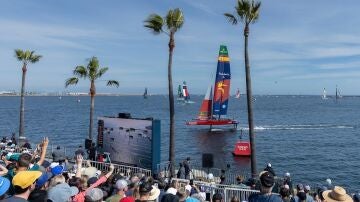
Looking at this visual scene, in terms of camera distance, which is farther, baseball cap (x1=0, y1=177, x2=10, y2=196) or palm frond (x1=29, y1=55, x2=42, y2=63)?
palm frond (x1=29, y1=55, x2=42, y2=63)

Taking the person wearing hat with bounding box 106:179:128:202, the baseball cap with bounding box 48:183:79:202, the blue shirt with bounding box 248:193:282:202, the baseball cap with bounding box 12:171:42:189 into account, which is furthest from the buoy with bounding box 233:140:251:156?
the baseball cap with bounding box 12:171:42:189

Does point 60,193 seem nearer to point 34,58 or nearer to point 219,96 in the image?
point 34,58

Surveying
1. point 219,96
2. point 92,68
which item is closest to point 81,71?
point 92,68

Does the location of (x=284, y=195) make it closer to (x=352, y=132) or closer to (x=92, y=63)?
(x=92, y=63)

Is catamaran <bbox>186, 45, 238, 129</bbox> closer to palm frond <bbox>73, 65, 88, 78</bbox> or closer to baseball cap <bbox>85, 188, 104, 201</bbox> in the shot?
palm frond <bbox>73, 65, 88, 78</bbox>

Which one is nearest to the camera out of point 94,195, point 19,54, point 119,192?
point 94,195

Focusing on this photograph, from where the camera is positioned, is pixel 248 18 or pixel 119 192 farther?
pixel 248 18

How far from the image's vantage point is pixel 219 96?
79.6 meters

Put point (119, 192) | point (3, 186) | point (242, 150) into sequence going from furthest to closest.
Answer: point (242, 150)
point (119, 192)
point (3, 186)

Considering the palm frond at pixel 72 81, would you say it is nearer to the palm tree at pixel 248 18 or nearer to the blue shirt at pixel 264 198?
the palm tree at pixel 248 18

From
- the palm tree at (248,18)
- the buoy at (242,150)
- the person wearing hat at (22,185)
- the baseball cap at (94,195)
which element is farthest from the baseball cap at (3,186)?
the buoy at (242,150)

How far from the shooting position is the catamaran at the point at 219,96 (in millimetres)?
76125

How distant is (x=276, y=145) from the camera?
63344 millimetres

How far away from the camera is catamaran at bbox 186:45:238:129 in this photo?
7612 cm
